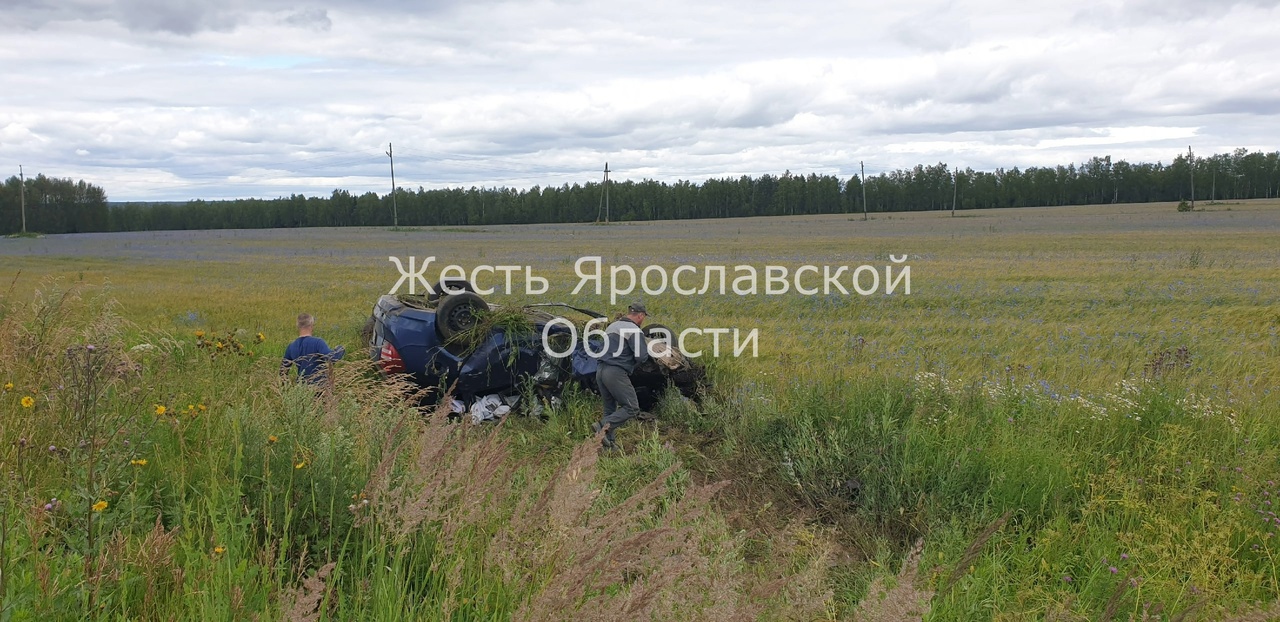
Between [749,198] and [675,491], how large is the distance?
135 m

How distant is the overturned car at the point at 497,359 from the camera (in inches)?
318

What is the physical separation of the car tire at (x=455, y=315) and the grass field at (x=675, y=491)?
1.34m

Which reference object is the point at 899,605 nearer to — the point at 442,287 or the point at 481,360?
the point at 481,360

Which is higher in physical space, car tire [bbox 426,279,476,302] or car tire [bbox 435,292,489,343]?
car tire [bbox 426,279,476,302]

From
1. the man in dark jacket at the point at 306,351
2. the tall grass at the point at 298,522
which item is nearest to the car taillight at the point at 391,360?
the man in dark jacket at the point at 306,351

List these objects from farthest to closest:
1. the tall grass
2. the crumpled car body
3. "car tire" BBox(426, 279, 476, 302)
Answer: "car tire" BBox(426, 279, 476, 302)
the crumpled car body
the tall grass

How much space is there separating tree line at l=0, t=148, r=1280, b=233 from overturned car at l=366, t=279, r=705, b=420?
106 meters

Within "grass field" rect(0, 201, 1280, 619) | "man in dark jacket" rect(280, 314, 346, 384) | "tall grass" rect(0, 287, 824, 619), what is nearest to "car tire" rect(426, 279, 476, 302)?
"man in dark jacket" rect(280, 314, 346, 384)

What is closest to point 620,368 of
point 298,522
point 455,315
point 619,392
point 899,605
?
point 619,392

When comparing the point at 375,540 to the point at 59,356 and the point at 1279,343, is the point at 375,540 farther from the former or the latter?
the point at 1279,343

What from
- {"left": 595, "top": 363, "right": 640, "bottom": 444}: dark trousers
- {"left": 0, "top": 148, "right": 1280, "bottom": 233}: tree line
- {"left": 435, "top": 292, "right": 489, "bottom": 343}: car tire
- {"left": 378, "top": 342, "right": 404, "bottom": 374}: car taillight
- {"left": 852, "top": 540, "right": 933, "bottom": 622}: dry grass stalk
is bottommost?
{"left": 595, "top": 363, "right": 640, "bottom": 444}: dark trousers

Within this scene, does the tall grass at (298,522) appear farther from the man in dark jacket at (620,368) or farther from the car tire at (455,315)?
the car tire at (455,315)

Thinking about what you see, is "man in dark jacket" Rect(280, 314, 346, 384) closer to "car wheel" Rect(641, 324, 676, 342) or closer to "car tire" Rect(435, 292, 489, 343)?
"car tire" Rect(435, 292, 489, 343)

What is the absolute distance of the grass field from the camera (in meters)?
2.82
